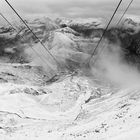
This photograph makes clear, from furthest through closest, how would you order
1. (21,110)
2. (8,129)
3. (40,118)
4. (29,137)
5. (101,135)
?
(21,110) < (40,118) < (8,129) < (29,137) < (101,135)

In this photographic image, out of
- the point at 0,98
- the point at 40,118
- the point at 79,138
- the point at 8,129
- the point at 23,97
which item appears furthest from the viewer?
the point at 23,97

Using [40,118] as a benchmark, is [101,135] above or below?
above

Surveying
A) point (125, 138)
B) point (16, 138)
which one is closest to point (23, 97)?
point (16, 138)

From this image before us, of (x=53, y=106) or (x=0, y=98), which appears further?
(x=53, y=106)

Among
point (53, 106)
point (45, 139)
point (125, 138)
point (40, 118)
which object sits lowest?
point (53, 106)

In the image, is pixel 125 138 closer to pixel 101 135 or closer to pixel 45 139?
pixel 101 135

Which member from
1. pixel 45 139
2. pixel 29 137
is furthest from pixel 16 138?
pixel 45 139

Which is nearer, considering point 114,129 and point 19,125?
point 114,129

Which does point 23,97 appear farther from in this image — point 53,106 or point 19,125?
point 19,125

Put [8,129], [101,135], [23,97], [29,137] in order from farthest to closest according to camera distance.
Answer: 1. [23,97]
2. [8,129]
3. [29,137]
4. [101,135]
